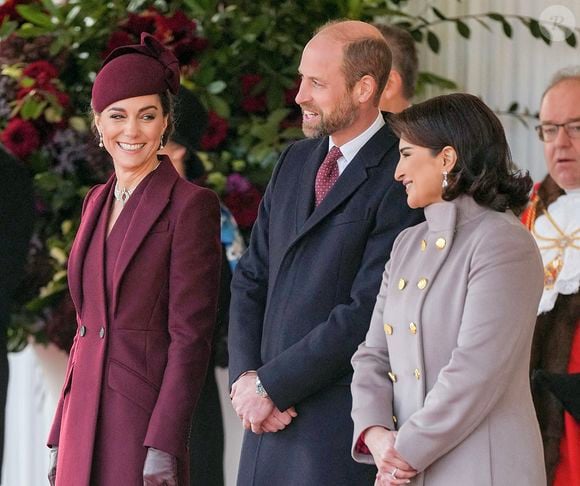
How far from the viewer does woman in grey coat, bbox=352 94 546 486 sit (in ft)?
7.73

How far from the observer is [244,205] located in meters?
4.21

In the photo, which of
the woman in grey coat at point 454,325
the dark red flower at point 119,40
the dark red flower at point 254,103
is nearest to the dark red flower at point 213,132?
the dark red flower at point 254,103

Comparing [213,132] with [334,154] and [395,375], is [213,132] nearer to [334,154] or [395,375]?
A: [334,154]

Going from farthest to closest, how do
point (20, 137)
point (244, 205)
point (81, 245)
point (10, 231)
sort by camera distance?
point (244, 205) → point (20, 137) → point (10, 231) → point (81, 245)

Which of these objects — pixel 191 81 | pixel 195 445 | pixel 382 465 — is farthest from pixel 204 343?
pixel 191 81

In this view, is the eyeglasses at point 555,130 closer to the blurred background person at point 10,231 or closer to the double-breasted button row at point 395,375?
the double-breasted button row at point 395,375

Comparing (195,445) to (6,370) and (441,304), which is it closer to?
(6,370)

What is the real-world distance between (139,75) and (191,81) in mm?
1451

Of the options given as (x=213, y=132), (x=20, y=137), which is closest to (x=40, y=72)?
(x=20, y=137)

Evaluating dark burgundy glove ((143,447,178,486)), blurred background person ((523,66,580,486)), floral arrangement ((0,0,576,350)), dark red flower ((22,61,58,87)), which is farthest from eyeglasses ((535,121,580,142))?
dark red flower ((22,61,58,87))

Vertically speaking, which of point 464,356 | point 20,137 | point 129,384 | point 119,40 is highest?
point 119,40

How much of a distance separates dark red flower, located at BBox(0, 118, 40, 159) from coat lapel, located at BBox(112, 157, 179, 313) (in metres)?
1.31

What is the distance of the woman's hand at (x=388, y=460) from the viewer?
240 cm

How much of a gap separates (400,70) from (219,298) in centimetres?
88
